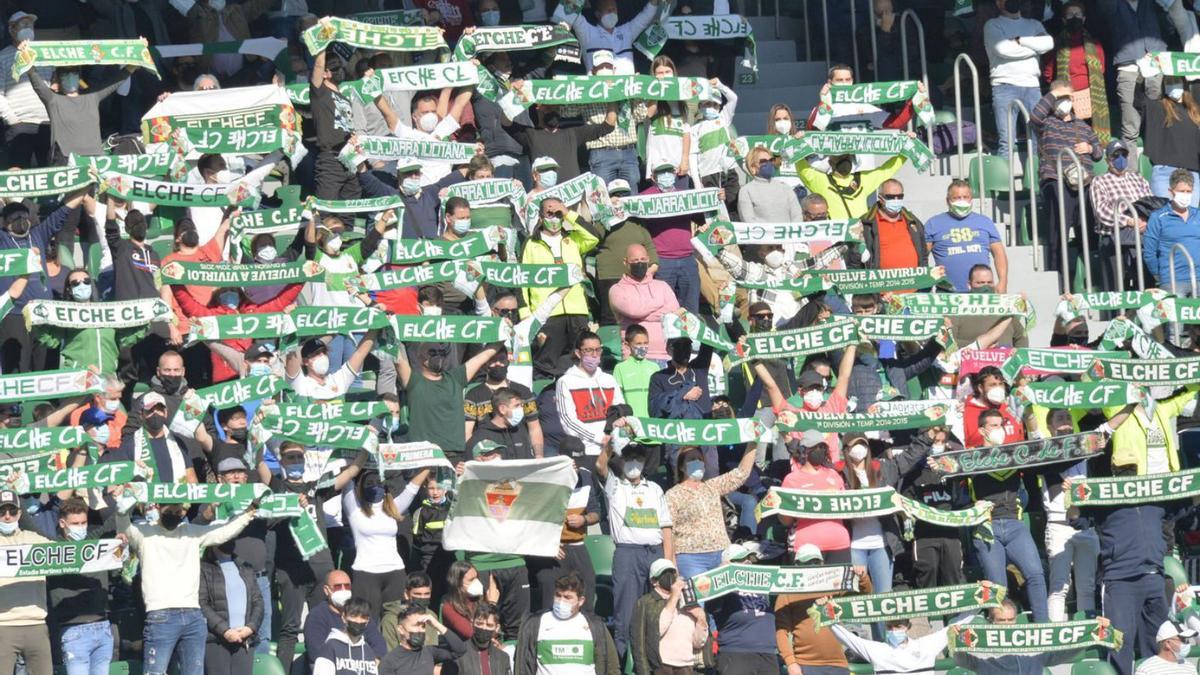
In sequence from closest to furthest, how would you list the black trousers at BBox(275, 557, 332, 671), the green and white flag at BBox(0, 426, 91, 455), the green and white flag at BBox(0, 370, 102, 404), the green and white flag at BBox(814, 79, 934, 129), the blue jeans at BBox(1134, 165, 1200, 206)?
the green and white flag at BBox(0, 426, 91, 455) → the black trousers at BBox(275, 557, 332, 671) → the green and white flag at BBox(0, 370, 102, 404) → the green and white flag at BBox(814, 79, 934, 129) → the blue jeans at BBox(1134, 165, 1200, 206)

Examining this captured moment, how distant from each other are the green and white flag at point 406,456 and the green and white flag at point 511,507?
0.42 meters

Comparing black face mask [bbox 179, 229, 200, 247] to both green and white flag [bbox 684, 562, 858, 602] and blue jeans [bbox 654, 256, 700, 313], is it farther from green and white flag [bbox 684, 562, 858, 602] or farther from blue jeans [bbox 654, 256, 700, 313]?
green and white flag [bbox 684, 562, 858, 602]

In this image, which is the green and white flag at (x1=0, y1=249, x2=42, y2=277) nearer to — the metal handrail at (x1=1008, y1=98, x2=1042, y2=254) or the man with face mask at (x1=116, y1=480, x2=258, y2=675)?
the man with face mask at (x1=116, y1=480, x2=258, y2=675)

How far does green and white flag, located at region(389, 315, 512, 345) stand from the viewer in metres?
25.2

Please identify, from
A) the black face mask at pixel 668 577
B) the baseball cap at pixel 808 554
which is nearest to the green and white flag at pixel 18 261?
the black face mask at pixel 668 577

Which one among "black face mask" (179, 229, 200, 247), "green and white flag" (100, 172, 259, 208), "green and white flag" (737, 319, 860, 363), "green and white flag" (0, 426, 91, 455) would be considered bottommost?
"green and white flag" (0, 426, 91, 455)

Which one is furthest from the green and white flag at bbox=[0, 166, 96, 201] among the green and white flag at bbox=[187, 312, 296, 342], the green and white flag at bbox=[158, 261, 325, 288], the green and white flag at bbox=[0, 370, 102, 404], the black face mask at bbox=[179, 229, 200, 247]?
the green and white flag at bbox=[0, 370, 102, 404]

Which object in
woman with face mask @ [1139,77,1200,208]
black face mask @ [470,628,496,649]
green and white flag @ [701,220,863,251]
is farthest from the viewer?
woman with face mask @ [1139,77,1200,208]

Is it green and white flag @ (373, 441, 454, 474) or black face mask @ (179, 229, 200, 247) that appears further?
black face mask @ (179, 229, 200, 247)

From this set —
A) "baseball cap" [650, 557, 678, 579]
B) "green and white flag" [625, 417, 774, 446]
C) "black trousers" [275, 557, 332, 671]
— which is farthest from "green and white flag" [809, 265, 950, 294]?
"black trousers" [275, 557, 332, 671]

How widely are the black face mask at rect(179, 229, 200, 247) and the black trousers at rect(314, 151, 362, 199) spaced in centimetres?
184

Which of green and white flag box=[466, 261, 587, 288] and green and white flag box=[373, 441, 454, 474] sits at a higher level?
green and white flag box=[466, 261, 587, 288]

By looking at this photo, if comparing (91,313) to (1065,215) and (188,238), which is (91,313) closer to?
Result: (188,238)

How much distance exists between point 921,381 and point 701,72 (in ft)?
16.0
